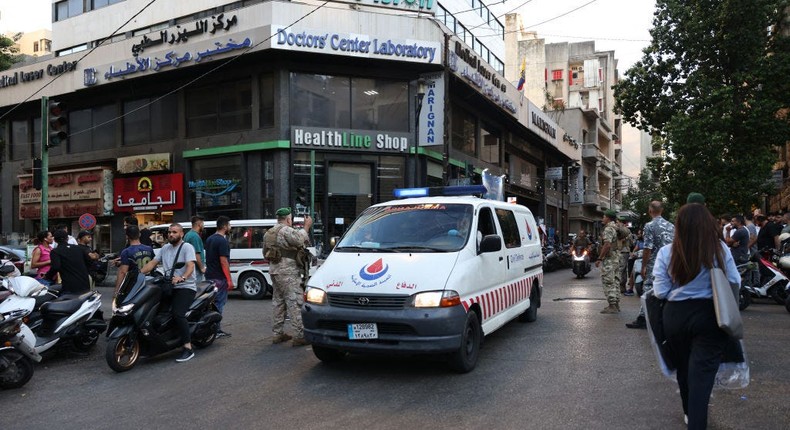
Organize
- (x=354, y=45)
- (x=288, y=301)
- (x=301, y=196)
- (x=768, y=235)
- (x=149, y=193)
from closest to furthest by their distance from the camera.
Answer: (x=288, y=301) < (x=768, y=235) < (x=354, y=45) < (x=301, y=196) < (x=149, y=193)

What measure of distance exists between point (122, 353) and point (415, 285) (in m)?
3.56

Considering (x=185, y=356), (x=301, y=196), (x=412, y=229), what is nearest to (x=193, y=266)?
(x=185, y=356)

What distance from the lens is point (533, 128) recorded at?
116ft

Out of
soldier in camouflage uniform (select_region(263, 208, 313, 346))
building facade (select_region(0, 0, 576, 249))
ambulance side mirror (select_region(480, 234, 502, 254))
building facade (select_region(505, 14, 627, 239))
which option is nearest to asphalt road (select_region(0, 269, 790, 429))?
soldier in camouflage uniform (select_region(263, 208, 313, 346))

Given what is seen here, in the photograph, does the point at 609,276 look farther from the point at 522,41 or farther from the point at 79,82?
the point at 522,41

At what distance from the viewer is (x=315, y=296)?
6113 millimetres

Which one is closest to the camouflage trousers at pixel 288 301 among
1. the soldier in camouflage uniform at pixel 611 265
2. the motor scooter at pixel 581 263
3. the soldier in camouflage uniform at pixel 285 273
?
the soldier in camouflage uniform at pixel 285 273

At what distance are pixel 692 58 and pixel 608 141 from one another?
4773 cm

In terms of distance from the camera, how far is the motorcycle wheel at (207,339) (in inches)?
305

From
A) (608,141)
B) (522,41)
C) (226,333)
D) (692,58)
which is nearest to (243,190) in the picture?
(226,333)

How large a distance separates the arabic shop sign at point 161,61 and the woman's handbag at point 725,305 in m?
19.6

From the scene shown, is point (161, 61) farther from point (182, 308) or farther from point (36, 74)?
point (182, 308)

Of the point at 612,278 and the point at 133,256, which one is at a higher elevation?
the point at 133,256

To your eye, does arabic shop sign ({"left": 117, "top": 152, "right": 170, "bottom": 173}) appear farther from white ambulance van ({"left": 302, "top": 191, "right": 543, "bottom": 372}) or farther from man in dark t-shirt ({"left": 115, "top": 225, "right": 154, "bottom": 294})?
white ambulance van ({"left": 302, "top": 191, "right": 543, "bottom": 372})
